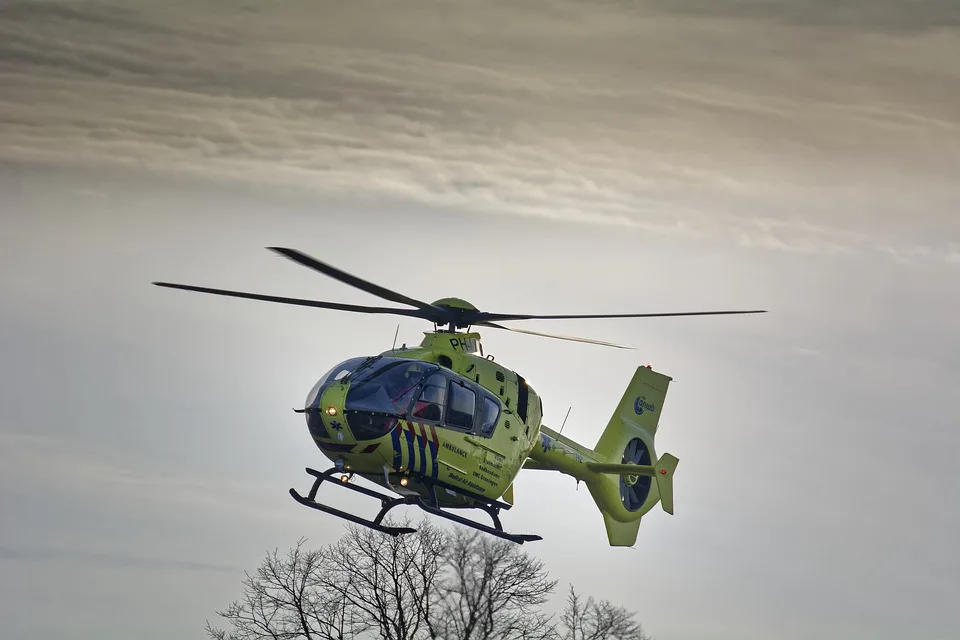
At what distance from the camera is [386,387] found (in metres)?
32.5

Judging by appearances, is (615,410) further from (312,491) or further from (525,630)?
(312,491)

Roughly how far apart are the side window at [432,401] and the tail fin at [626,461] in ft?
22.2

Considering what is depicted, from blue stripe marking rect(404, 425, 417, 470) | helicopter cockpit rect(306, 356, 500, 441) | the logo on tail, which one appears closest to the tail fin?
the logo on tail

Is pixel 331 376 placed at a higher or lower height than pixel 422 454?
higher

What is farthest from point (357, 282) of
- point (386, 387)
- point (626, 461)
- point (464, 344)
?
point (626, 461)

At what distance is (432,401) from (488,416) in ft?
6.69

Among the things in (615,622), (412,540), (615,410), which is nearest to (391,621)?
(412,540)

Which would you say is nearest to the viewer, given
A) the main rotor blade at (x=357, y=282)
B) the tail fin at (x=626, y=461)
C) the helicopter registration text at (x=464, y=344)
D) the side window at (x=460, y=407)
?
the main rotor blade at (x=357, y=282)

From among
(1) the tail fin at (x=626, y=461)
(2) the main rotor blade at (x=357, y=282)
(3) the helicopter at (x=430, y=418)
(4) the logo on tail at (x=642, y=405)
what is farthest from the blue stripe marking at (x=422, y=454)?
(4) the logo on tail at (x=642, y=405)

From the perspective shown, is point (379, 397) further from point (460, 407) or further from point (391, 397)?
point (460, 407)

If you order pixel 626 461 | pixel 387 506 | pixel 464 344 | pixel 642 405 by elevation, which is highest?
pixel 642 405

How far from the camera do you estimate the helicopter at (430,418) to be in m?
32.3

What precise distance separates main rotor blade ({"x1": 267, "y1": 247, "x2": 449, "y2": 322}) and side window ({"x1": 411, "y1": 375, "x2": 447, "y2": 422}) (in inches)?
83.8

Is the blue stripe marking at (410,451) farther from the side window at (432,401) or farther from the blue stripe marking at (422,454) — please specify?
the side window at (432,401)
